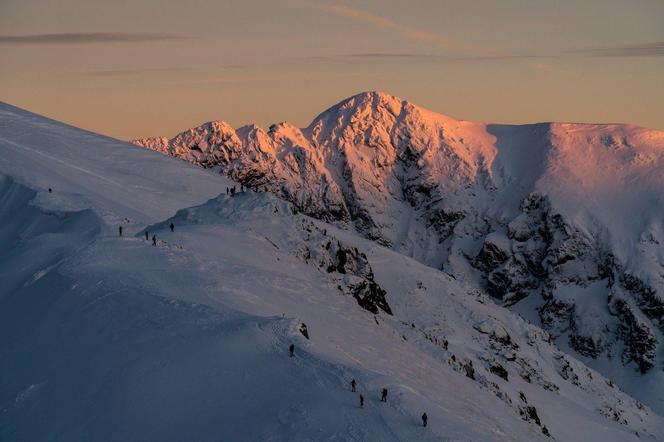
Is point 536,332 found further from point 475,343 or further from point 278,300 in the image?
point 278,300

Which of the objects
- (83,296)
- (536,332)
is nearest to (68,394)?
(83,296)

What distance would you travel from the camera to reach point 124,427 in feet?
105

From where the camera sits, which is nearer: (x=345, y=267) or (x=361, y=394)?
(x=361, y=394)

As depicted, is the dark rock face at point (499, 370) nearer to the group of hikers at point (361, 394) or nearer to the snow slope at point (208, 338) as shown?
the snow slope at point (208, 338)

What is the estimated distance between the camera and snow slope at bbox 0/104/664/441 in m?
32.5

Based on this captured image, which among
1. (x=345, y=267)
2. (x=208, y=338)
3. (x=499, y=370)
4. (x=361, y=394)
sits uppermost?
(x=208, y=338)

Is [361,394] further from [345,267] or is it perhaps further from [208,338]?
[345,267]

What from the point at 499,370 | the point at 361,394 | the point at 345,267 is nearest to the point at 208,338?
the point at 361,394

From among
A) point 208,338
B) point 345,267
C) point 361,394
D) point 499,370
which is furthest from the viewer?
point 499,370

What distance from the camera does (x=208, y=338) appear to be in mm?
38031

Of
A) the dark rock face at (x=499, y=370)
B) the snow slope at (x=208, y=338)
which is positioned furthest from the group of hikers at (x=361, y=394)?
the dark rock face at (x=499, y=370)

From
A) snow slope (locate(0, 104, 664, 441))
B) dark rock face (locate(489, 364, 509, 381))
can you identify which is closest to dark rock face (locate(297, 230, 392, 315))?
snow slope (locate(0, 104, 664, 441))

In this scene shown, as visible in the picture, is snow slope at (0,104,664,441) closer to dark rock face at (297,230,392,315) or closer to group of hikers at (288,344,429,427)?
dark rock face at (297,230,392,315)

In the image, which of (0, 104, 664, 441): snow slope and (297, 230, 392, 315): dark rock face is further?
(297, 230, 392, 315): dark rock face
